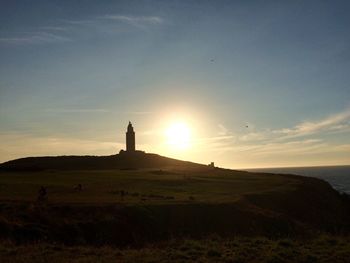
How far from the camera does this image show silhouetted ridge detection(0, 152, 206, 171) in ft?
319

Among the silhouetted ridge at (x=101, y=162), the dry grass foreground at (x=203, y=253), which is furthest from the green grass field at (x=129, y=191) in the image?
the silhouetted ridge at (x=101, y=162)

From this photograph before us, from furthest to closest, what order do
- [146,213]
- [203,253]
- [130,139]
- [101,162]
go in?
[130,139], [101,162], [146,213], [203,253]

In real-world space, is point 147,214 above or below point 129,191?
below

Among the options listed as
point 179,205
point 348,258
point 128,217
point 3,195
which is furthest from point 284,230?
point 3,195

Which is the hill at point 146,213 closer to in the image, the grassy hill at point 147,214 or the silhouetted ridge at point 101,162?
the grassy hill at point 147,214

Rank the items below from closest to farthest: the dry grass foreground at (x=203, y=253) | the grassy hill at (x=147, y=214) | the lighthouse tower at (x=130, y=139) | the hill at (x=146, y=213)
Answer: the dry grass foreground at (x=203, y=253) → the grassy hill at (x=147, y=214) → the hill at (x=146, y=213) → the lighthouse tower at (x=130, y=139)

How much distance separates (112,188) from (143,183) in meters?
7.96

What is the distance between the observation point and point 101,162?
10144 centimetres

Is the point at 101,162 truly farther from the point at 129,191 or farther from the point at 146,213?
the point at 146,213

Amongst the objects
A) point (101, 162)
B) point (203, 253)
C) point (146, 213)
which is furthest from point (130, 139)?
point (203, 253)

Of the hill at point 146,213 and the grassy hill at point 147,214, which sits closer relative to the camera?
the grassy hill at point 147,214

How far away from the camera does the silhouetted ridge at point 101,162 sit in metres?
97.2

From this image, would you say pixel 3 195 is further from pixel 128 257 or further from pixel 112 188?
pixel 128 257

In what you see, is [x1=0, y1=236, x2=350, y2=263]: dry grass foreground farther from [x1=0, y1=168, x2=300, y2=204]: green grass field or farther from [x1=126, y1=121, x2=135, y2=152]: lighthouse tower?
[x1=126, y1=121, x2=135, y2=152]: lighthouse tower
